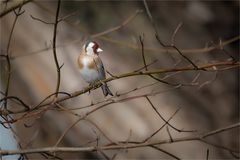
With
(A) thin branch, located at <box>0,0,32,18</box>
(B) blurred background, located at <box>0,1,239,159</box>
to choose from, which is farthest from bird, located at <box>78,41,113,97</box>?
(B) blurred background, located at <box>0,1,239,159</box>

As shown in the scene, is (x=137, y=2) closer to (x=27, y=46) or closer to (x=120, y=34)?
(x=120, y=34)

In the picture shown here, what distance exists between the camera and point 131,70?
5.68m

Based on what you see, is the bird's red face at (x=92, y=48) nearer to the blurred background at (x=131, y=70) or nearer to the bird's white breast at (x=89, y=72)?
the bird's white breast at (x=89, y=72)

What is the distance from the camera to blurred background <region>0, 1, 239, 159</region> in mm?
5516

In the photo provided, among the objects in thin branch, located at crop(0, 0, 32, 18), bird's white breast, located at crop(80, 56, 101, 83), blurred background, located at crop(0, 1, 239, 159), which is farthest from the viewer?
blurred background, located at crop(0, 1, 239, 159)

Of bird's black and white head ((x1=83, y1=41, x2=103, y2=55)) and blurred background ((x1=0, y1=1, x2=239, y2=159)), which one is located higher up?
blurred background ((x1=0, y1=1, x2=239, y2=159))

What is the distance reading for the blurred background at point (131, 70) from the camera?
18.1 feet

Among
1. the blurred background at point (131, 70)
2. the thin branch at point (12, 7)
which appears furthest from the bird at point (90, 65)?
the blurred background at point (131, 70)

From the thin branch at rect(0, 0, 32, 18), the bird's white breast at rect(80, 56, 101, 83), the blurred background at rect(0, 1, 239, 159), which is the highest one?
the blurred background at rect(0, 1, 239, 159)

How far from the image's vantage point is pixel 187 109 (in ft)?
19.3

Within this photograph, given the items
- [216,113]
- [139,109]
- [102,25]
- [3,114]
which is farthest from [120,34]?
[3,114]

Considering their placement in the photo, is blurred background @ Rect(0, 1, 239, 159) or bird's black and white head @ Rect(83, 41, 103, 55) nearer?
bird's black and white head @ Rect(83, 41, 103, 55)

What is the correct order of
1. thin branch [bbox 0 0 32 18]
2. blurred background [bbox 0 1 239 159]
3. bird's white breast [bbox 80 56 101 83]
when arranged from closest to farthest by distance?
thin branch [bbox 0 0 32 18] < bird's white breast [bbox 80 56 101 83] < blurred background [bbox 0 1 239 159]

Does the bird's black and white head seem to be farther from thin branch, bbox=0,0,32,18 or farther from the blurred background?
the blurred background
